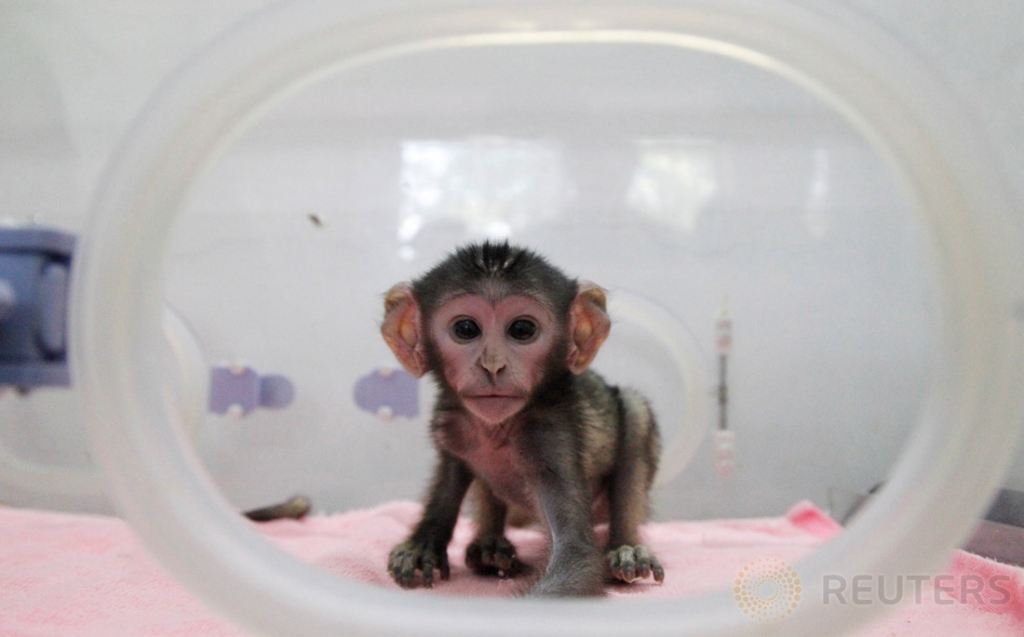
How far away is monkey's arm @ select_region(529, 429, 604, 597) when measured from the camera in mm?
1418

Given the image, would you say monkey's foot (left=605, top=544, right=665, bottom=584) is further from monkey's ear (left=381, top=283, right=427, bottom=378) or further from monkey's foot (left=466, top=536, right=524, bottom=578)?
monkey's ear (left=381, top=283, right=427, bottom=378)

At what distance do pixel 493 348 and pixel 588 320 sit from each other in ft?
0.96

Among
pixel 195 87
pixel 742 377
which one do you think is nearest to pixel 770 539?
pixel 742 377

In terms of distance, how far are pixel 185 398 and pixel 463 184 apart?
4.39 feet

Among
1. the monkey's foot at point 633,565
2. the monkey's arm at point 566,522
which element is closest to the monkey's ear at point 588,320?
the monkey's arm at point 566,522

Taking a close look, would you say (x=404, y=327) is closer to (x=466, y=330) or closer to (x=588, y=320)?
(x=466, y=330)

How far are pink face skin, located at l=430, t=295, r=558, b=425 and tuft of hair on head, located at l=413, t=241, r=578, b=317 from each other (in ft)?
0.08

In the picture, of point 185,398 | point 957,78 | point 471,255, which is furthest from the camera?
point 185,398

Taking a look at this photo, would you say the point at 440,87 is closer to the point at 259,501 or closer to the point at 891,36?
the point at 259,501

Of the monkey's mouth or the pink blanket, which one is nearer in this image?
the pink blanket

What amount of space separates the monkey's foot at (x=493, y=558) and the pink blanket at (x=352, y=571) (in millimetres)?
49

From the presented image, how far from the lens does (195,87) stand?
3.26 feet

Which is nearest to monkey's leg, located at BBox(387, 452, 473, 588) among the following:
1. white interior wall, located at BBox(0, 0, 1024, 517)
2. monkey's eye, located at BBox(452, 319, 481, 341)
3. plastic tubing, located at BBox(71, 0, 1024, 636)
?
monkey's eye, located at BBox(452, 319, 481, 341)

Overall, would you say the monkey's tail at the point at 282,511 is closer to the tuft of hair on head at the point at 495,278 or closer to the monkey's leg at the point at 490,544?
the monkey's leg at the point at 490,544
